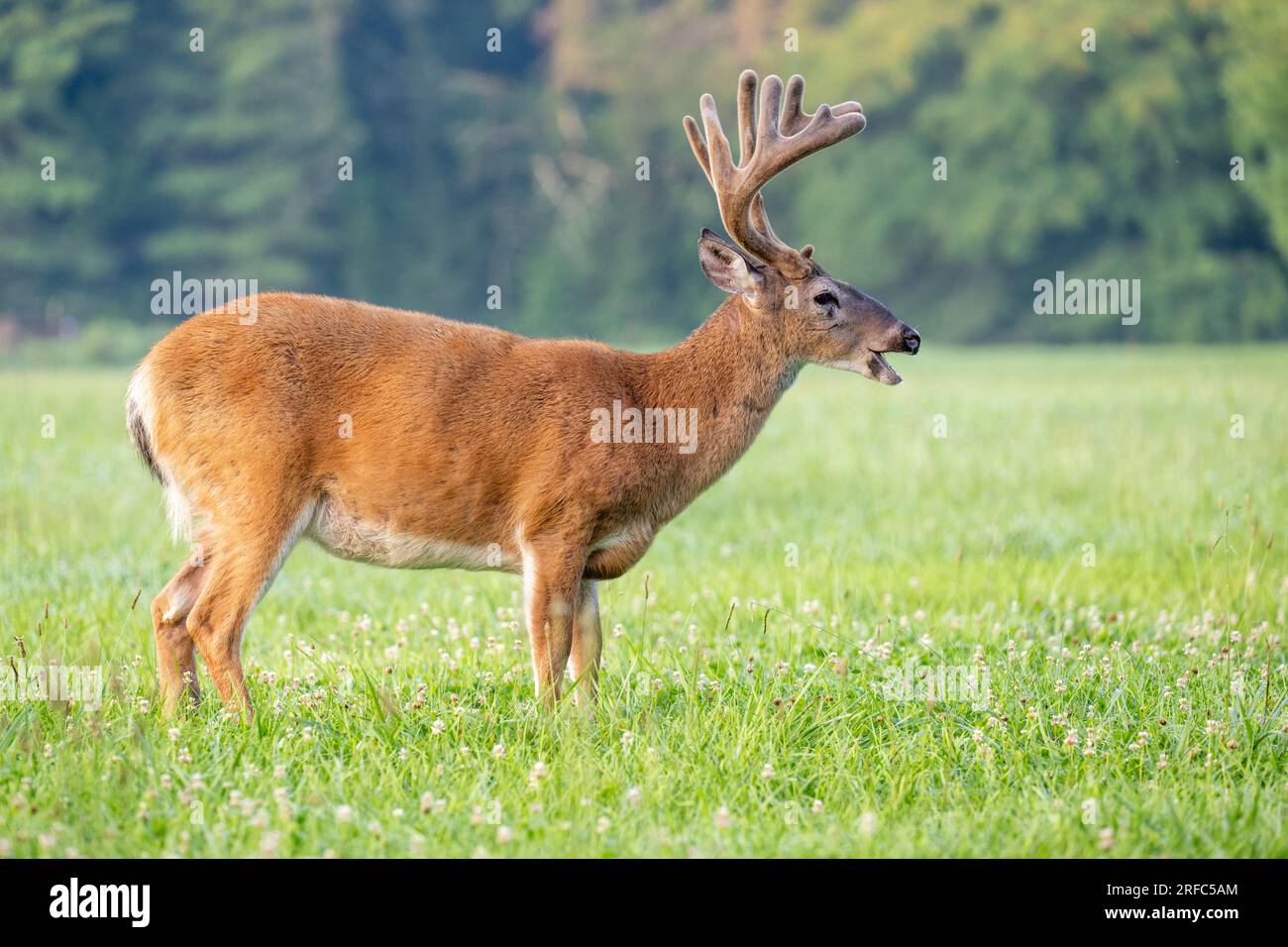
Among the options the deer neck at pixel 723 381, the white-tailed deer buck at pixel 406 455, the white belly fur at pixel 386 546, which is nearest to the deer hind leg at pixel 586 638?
the white-tailed deer buck at pixel 406 455

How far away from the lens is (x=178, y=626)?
17.5 feet

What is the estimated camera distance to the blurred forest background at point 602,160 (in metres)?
34.6

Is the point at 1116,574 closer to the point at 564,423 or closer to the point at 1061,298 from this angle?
the point at 564,423

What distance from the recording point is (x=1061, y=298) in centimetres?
3697

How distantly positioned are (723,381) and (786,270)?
1.53ft

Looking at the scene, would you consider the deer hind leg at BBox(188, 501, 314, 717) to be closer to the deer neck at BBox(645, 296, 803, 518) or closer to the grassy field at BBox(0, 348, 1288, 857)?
the grassy field at BBox(0, 348, 1288, 857)

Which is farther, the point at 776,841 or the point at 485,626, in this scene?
the point at 485,626

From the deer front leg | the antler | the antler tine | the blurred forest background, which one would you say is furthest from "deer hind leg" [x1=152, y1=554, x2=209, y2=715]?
the blurred forest background

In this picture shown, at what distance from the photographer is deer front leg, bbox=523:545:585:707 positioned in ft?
17.1
